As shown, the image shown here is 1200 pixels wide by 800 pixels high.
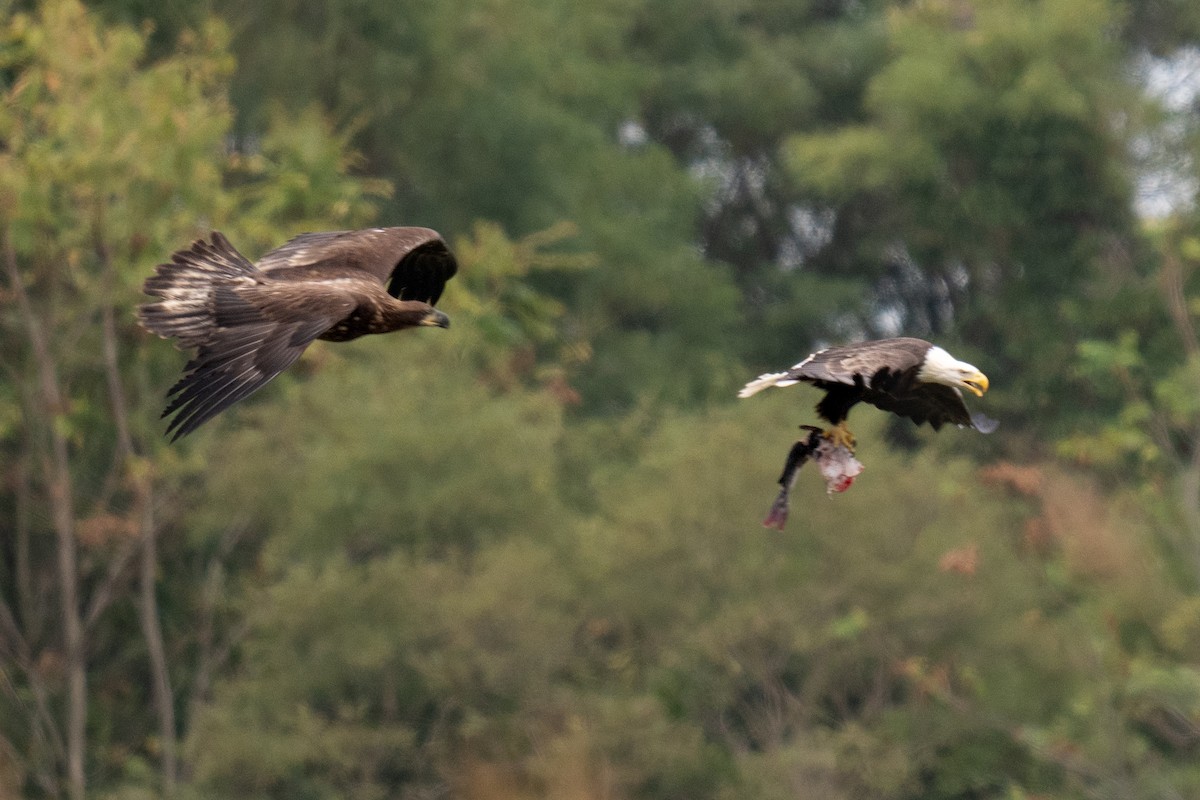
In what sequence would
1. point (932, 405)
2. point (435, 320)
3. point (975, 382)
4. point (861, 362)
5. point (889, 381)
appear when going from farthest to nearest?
point (435, 320) → point (932, 405) → point (975, 382) → point (889, 381) → point (861, 362)

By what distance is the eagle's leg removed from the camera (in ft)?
37.1

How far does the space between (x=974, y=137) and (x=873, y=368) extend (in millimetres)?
29033

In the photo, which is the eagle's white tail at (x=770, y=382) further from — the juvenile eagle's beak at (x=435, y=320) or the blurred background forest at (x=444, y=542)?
the blurred background forest at (x=444, y=542)

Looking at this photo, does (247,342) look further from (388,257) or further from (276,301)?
(388,257)

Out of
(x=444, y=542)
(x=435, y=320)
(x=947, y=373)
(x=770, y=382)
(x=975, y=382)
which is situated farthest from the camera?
(x=444, y=542)

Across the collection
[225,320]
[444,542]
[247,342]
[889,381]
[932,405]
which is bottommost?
[247,342]

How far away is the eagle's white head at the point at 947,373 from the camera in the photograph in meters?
11.4

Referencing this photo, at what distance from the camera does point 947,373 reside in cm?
1144

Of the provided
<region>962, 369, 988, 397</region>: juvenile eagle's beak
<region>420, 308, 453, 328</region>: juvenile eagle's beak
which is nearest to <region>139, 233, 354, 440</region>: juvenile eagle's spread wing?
<region>420, 308, 453, 328</region>: juvenile eagle's beak

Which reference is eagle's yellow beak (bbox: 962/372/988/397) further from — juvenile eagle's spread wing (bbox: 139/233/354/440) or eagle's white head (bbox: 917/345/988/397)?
juvenile eagle's spread wing (bbox: 139/233/354/440)

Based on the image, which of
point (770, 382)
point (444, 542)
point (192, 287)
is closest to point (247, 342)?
point (192, 287)

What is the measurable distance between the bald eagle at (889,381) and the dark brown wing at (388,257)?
7.65 feet

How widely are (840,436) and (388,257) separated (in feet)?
8.43

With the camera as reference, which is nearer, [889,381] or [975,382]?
[889,381]
